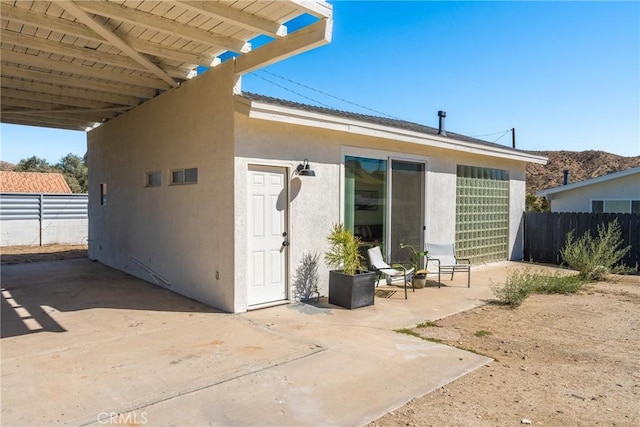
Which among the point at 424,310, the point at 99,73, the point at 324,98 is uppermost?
the point at 324,98

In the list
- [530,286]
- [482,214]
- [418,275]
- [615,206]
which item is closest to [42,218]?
[418,275]

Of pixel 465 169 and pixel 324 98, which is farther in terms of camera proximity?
pixel 324 98

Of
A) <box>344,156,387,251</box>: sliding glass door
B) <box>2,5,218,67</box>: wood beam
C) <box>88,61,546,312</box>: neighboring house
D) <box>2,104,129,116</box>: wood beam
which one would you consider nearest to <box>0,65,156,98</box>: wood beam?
<box>88,61,546,312</box>: neighboring house

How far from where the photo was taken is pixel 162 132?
784 cm

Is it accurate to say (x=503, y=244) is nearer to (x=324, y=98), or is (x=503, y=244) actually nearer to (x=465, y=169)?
(x=465, y=169)

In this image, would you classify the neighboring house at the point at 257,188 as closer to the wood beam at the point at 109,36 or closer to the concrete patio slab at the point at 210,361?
the wood beam at the point at 109,36

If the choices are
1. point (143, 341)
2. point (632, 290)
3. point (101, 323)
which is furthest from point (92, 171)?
point (632, 290)

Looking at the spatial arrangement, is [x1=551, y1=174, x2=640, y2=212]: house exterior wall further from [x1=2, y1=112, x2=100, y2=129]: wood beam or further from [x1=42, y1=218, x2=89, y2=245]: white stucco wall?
→ [x1=42, y1=218, x2=89, y2=245]: white stucco wall

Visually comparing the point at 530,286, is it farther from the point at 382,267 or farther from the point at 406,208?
the point at 406,208

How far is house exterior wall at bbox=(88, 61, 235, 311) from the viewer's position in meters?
6.04

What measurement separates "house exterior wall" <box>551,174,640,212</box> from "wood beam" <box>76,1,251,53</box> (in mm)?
13604

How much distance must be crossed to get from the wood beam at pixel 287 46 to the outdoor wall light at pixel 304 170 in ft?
5.55

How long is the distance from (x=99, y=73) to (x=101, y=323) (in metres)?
4.64

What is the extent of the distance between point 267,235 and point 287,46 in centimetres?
278
